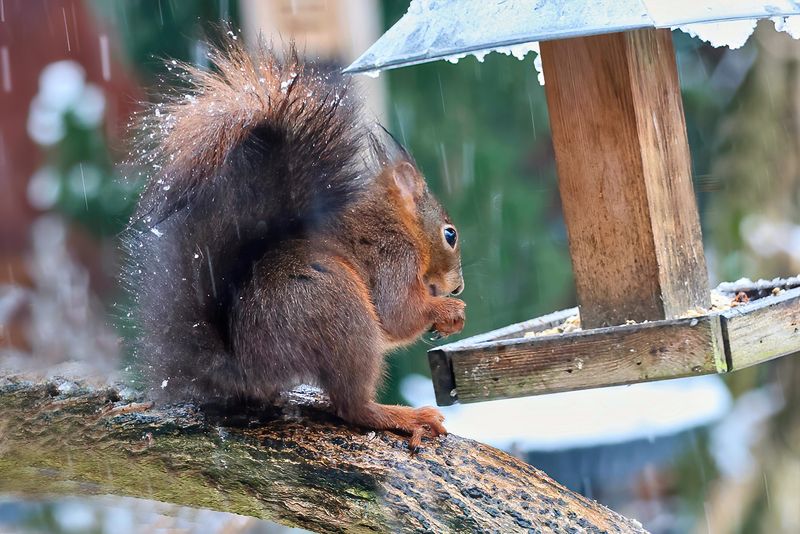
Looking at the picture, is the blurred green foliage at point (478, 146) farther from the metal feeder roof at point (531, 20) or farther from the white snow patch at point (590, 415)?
the metal feeder roof at point (531, 20)

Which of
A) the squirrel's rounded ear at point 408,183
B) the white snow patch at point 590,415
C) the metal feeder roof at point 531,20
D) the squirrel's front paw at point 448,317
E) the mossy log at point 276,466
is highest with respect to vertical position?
the metal feeder roof at point 531,20

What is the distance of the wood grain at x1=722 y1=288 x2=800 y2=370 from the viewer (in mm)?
1800

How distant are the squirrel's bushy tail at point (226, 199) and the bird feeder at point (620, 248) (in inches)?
8.1

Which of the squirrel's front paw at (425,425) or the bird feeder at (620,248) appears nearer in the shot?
the bird feeder at (620,248)

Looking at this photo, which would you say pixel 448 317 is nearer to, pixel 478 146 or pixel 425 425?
pixel 425 425

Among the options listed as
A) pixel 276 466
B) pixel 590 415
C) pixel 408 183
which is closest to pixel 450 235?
pixel 408 183

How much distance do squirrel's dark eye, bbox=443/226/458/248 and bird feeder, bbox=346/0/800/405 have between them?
11.7 inches

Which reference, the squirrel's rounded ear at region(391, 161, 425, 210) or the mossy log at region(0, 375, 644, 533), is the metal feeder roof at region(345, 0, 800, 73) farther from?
the mossy log at region(0, 375, 644, 533)

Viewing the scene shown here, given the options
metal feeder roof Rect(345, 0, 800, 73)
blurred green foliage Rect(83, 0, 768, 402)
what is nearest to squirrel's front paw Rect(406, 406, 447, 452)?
metal feeder roof Rect(345, 0, 800, 73)

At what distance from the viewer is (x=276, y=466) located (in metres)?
1.85

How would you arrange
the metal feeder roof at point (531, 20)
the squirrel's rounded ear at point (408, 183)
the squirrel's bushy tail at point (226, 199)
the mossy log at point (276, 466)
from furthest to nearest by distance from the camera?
the squirrel's rounded ear at point (408, 183)
the squirrel's bushy tail at point (226, 199)
the mossy log at point (276, 466)
the metal feeder roof at point (531, 20)

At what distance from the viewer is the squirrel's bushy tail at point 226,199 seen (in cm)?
190

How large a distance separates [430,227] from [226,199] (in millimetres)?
611

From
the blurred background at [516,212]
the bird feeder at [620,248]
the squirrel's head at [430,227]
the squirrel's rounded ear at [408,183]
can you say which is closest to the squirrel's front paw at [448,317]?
the bird feeder at [620,248]
